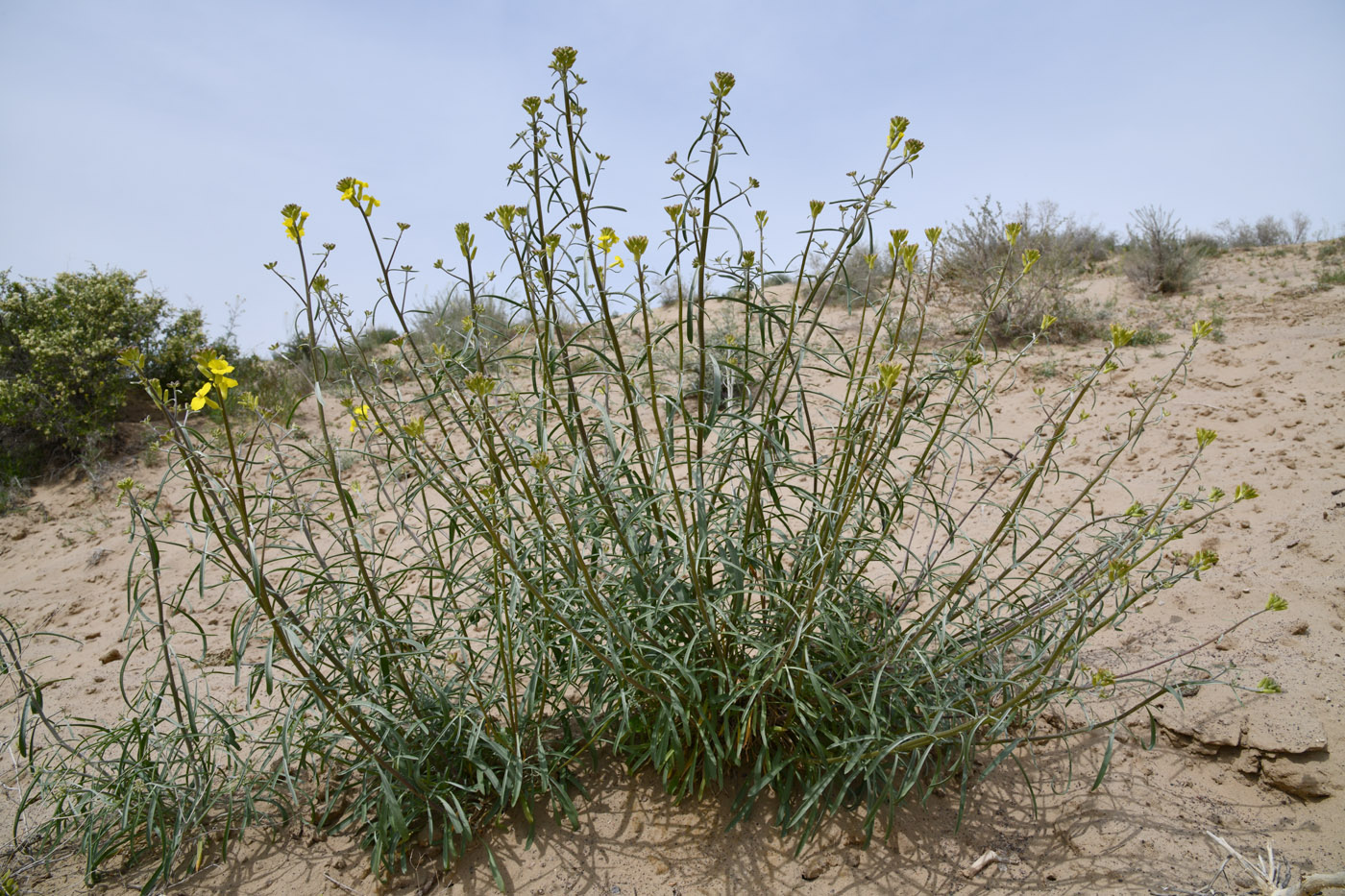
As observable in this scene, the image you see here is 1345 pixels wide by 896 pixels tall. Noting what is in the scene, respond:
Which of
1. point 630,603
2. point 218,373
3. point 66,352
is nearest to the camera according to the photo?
point 218,373

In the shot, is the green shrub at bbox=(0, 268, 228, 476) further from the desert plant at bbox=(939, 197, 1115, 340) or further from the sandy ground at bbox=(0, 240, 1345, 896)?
the desert plant at bbox=(939, 197, 1115, 340)

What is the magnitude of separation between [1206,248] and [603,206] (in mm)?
11714

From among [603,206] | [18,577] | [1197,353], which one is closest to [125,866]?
[603,206]

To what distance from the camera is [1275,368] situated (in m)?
4.73

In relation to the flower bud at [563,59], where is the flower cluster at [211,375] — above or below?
below

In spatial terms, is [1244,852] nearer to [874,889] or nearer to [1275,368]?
[874,889]

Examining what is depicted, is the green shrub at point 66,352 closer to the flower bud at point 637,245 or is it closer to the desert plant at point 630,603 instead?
the desert plant at point 630,603

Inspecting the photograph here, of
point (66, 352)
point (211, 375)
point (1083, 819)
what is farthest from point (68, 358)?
point (1083, 819)

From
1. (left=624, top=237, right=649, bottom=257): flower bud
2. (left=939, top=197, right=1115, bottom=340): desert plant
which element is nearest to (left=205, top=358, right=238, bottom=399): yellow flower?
(left=624, top=237, right=649, bottom=257): flower bud

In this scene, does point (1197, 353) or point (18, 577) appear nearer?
point (18, 577)

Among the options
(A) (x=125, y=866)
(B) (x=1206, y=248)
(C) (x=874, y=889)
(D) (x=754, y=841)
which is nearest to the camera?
(C) (x=874, y=889)

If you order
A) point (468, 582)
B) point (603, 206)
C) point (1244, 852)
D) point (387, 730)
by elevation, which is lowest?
point (1244, 852)

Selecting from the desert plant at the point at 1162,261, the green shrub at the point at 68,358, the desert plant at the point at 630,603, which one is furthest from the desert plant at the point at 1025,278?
the green shrub at the point at 68,358

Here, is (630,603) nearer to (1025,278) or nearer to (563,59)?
(563,59)
